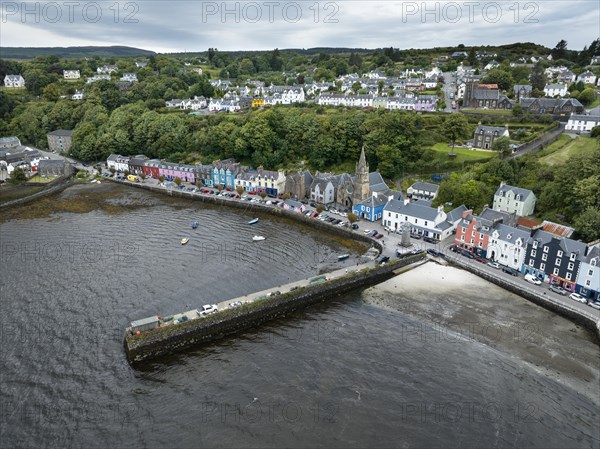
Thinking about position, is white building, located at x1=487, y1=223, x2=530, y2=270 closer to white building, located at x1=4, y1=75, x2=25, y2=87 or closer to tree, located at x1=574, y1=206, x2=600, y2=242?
tree, located at x1=574, y1=206, x2=600, y2=242

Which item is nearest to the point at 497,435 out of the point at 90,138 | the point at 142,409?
the point at 142,409

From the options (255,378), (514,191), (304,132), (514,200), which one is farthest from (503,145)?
(255,378)

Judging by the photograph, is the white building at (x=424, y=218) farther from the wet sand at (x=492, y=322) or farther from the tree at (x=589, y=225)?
the tree at (x=589, y=225)

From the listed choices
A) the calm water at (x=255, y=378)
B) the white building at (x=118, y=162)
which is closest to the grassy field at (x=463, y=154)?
the calm water at (x=255, y=378)

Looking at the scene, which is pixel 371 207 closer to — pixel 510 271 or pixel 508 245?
pixel 508 245

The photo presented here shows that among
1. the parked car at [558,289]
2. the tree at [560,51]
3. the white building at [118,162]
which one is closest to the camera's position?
the parked car at [558,289]
